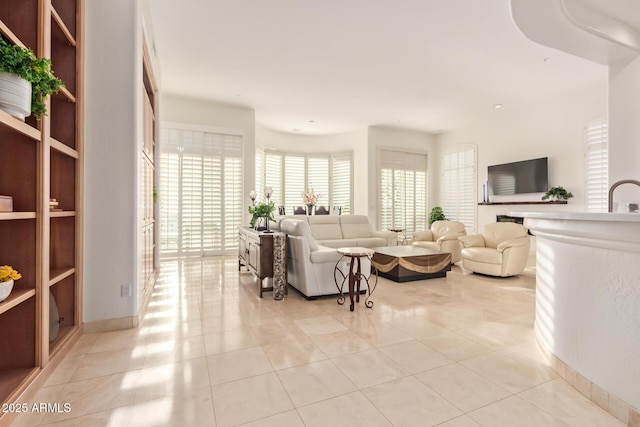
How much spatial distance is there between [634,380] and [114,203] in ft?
12.3

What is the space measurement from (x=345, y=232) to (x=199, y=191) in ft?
10.8

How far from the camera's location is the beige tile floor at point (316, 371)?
1.68 metres

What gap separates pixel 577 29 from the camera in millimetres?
3080

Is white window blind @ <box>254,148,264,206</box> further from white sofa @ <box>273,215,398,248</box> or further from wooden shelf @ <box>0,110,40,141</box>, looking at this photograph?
wooden shelf @ <box>0,110,40,141</box>

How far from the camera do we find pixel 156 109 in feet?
16.8

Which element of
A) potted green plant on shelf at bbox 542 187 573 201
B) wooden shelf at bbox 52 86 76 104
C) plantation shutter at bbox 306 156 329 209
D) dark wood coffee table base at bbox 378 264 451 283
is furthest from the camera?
plantation shutter at bbox 306 156 329 209

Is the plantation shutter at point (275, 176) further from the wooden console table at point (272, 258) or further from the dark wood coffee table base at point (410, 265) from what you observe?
the wooden console table at point (272, 258)

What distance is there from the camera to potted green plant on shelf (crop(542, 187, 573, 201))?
20.3ft

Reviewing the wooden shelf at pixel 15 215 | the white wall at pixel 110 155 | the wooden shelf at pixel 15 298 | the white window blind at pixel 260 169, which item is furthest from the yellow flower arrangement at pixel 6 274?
the white window blind at pixel 260 169

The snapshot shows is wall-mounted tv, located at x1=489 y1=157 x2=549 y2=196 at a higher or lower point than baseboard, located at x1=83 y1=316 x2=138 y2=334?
higher

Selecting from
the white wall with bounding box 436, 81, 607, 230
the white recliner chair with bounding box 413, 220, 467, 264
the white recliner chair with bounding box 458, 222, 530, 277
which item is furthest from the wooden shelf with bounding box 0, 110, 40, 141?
the white wall with bounding box 436, 81, 607, 230

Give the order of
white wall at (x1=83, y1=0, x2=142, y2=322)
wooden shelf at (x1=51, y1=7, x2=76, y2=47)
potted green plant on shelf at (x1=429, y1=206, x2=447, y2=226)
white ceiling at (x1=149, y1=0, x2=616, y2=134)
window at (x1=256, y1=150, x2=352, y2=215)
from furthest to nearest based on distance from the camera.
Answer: window at (x1=256, y1=150, x2=352, y2=215) → potted green plant on shelf at (x1=429, y1=206, x2=447, y2=226) → white ceiling at (x1=149, y1=0, x2=616, y2=134) → white wall at (x1=83, y1=0, x2=142, y2=322) → wooden shelf at (x1=51, y1=7, x2=76, y2=47)

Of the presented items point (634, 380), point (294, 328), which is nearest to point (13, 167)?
point (294, 328)

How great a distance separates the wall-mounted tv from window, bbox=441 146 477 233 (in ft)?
2.20
